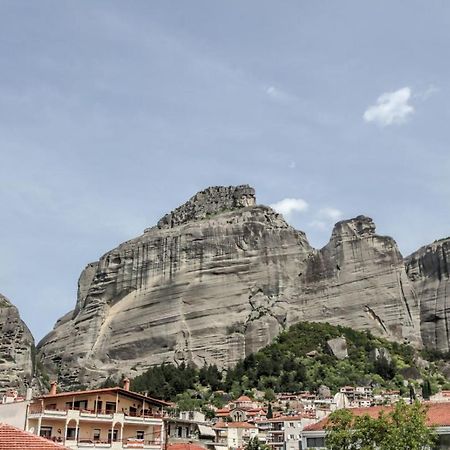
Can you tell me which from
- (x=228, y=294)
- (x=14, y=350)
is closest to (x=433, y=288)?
(x=228, y=294)

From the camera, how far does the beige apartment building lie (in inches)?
1996

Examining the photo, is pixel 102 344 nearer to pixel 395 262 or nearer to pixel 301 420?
pixel 395 262

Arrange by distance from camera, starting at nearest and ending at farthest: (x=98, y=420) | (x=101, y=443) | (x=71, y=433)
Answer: (x=101, y=443), (x=71, y=433), (x=98, y=420)

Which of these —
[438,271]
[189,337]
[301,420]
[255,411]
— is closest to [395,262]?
[438,271]

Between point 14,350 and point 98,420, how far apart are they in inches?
3370

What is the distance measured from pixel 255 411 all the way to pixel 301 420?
1129 inches

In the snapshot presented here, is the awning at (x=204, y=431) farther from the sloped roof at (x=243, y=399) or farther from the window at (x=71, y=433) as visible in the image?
the sloped roof at (x=243, y=399)

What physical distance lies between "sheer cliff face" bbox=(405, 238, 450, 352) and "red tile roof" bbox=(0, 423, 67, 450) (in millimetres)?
136940

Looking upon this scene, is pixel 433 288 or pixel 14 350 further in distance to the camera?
pixel 433 288

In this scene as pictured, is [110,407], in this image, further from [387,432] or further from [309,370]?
[309,370]

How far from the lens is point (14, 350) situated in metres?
133

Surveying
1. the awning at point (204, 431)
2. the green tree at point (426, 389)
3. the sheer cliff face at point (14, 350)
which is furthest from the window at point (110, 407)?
the sheer cliff face at point (14, 350)

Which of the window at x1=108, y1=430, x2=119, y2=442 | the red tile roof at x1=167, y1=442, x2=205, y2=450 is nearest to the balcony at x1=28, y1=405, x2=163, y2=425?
the window at x1=108, y1=430, x2=119, y2=442

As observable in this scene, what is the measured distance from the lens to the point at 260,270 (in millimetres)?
163875
